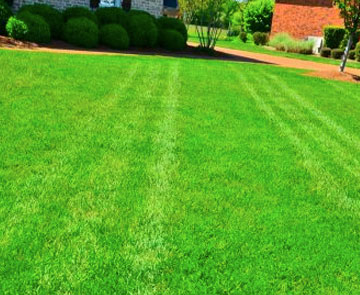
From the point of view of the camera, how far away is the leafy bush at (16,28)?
14.4 m

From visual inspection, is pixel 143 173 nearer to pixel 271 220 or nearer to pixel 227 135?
pixel 271 220

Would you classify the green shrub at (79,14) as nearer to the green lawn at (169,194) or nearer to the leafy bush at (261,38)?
the green lawn at (169,194)

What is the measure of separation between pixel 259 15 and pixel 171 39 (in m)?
22.6

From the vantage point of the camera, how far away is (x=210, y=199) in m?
4.26

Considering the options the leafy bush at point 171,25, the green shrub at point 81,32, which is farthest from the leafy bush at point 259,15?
the green shrub at point 81,32

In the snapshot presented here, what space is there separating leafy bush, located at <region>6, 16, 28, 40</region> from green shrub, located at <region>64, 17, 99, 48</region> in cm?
194

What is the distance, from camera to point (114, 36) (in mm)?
16797

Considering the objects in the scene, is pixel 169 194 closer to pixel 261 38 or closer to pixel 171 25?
pixel 171 25

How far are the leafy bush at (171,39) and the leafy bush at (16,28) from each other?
22.0ft

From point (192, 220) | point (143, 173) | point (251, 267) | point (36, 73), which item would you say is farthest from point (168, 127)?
point (36, 73)

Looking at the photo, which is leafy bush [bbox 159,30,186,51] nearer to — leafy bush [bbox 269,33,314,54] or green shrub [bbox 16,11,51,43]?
green shrub [bbox 16,11,51,43]

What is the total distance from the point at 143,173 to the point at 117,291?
80.0 inches

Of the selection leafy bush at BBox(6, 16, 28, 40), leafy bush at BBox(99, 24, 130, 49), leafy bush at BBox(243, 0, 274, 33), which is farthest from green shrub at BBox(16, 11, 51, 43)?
leafy bush at BBox(243, 0, 274, 33)

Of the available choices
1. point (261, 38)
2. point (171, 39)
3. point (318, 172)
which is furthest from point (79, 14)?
point (261, 38)
